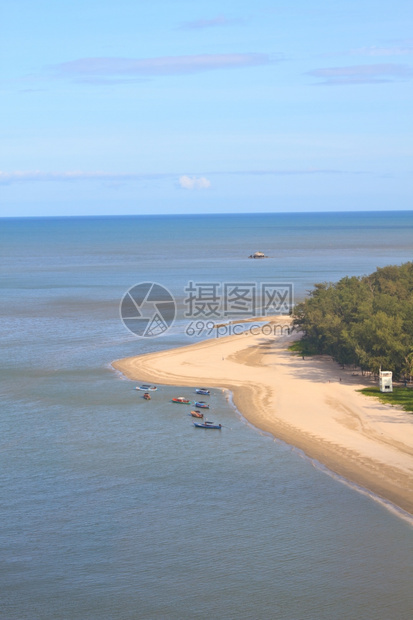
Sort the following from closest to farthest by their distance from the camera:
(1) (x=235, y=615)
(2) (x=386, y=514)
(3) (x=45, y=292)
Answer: (1) (x=235, y=615) < (2) (x=386, y=514) < (3) (x=45, y=292)

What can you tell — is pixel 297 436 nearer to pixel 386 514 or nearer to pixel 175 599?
pixel 386 514

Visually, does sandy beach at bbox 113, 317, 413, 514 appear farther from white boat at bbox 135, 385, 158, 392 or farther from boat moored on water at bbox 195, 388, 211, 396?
white boat at bbox 135, 385, 158, 392

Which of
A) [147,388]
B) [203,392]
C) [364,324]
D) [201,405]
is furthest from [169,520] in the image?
[364,324]

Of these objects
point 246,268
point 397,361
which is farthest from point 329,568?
point 246,268

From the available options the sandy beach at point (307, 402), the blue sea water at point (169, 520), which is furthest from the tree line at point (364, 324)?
the blue sea water at point (169, 520)

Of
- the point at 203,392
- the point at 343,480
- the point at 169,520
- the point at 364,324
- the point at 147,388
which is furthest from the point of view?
the point at 364,324

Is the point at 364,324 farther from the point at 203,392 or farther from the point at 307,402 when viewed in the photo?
the point at 203,392
